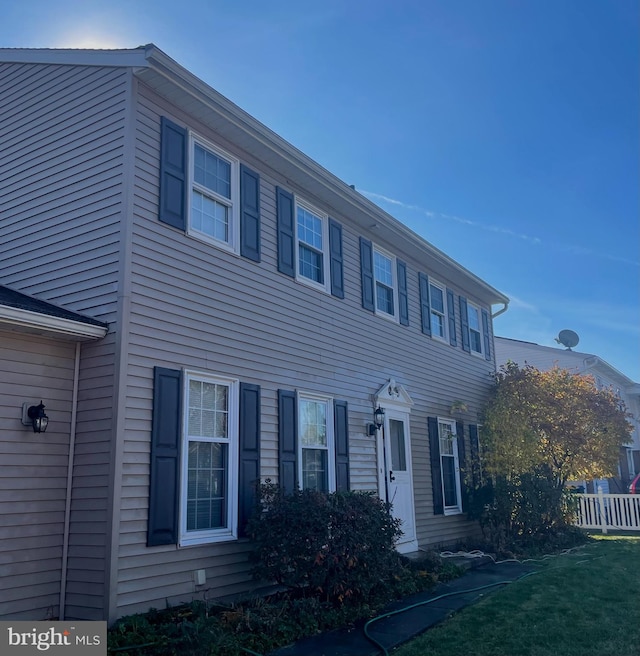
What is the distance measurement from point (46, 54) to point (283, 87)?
3603mm

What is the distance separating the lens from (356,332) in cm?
1079

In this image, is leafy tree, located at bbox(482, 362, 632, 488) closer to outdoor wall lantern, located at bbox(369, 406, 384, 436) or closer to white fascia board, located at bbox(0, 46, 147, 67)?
outdoor wall lantern, located at bbox(369, 406, 384, 436)

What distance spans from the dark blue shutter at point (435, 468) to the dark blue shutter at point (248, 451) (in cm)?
520

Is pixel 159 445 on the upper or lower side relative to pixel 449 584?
upper

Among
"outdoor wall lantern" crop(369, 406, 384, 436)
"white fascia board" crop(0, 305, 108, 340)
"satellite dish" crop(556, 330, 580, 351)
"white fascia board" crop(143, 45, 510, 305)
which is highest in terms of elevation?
"satellite dish" crop(556, 330, 580, 351)

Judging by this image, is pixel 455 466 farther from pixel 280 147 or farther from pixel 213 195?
pixel 213 195

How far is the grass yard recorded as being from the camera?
5.75 metres

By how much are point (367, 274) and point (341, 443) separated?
315cm

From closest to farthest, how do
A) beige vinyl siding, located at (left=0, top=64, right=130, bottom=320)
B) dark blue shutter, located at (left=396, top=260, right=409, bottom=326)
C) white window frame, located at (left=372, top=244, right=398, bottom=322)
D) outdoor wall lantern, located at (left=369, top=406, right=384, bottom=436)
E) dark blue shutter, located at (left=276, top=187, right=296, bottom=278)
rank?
1. beige vinyl siding, located at (left=0, top=64, right=130, bottom=320)
2. dark blue shutter, located at (left=276, top=187, right=296, bottom=278)
3. outdoor wall lantern, located at (left=369, top=406, right=384, bottom=436)
4. white window frame, located at (left=372, top=244, right=398, bottom=322)
5. dark blue shutter, located at (left=396, top=260, right=409, bottom=326)

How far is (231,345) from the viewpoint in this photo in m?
8.05

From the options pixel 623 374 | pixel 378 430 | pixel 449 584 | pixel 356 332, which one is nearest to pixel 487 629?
pixel 449 584

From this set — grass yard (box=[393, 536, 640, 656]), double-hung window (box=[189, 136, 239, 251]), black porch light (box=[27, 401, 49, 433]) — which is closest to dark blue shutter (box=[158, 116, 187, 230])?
double-hung window (box=[189, 136, 239, 251])

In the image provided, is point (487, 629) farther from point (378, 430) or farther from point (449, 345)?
point (449, 345)

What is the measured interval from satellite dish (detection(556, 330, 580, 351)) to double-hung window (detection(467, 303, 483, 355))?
983 cm
